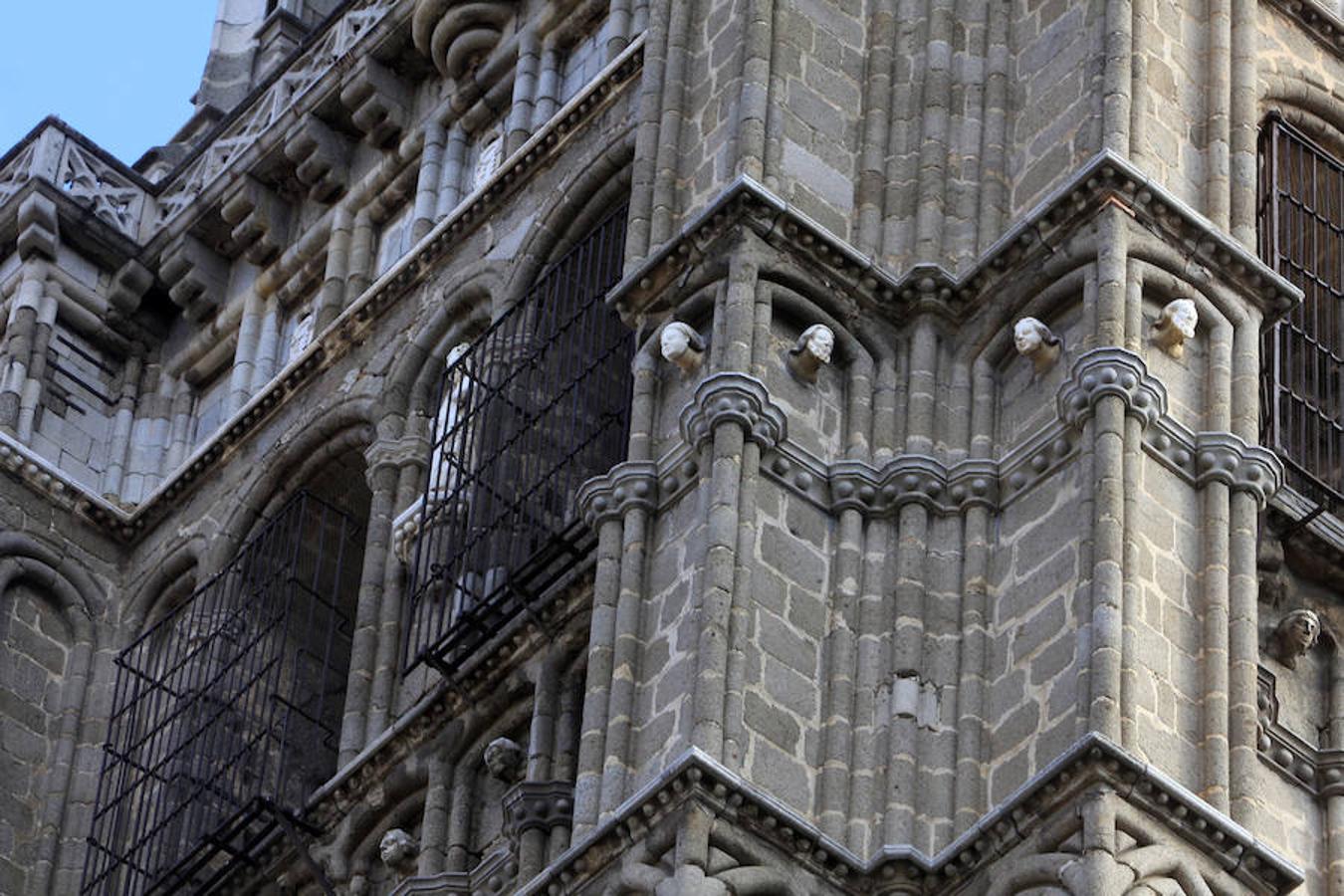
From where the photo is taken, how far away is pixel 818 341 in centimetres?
3334

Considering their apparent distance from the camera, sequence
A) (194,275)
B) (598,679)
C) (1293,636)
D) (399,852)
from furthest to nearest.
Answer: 1. (194,275)
2. (399,852)
3. (1293,636)
4. (598,679)

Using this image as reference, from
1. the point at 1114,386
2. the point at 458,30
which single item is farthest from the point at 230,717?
the point at 1114,386

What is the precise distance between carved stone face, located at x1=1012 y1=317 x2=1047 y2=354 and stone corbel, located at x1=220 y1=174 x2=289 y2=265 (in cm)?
1273

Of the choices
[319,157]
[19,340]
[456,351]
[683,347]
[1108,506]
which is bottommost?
[1108,506]

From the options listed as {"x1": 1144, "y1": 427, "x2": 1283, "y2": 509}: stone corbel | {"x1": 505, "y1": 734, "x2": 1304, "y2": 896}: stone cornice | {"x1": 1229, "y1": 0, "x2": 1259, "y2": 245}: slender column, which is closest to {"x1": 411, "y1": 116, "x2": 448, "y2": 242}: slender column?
{"x1": 1229, "y1": 0, "x2": 1259, "y2": 245}: slender column

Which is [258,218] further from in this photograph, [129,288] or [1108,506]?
[1108,506]

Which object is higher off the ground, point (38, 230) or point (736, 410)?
point (38, 230)

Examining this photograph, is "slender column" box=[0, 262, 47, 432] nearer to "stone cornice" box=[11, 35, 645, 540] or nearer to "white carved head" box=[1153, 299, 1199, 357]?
"stone cornice" box=[11, 35, 645, 540]

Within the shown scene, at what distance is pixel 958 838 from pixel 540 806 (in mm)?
4090

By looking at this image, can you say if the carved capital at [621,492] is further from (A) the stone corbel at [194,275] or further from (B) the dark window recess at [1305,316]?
(A) the stone corbel at [194,275]

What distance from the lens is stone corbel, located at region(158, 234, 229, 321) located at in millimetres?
45188

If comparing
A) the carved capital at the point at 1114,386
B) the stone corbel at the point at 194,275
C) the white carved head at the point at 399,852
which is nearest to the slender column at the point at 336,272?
the stone corbel at the point at 194,275

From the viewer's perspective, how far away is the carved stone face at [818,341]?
1312 inches

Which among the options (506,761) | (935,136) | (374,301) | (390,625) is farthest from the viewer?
(374,301)
